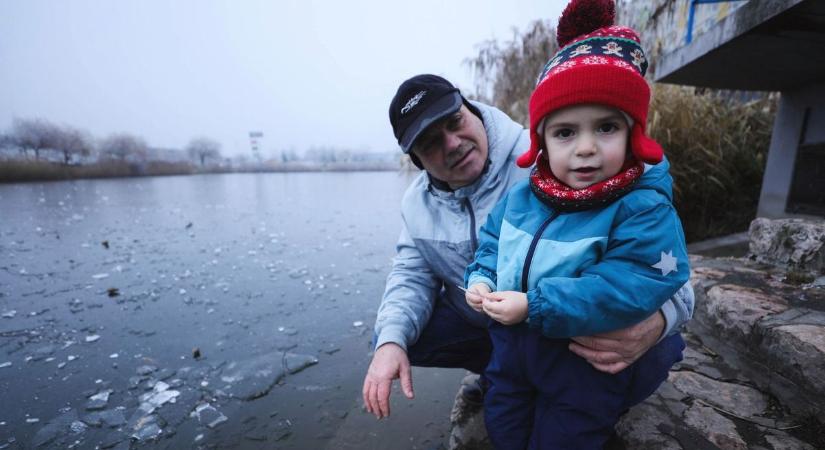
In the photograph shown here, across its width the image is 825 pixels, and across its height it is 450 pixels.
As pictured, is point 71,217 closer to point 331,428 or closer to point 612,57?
point 331,428

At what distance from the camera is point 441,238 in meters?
1.86

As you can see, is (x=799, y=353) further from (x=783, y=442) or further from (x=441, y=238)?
(x=441, y=238)

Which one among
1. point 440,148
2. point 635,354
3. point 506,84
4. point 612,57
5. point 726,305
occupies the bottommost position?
point 726,305

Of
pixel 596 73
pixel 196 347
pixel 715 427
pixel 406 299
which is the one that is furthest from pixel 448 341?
pixel 196 347

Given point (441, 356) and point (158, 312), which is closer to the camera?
point (441, 356)

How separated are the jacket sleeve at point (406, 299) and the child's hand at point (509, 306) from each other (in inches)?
26.3

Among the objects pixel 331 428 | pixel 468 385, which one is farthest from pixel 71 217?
pixel 468 385

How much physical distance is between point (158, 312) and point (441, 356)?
3.26 meters

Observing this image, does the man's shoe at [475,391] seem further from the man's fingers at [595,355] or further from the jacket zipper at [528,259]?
the jacket zipper at [528,259]

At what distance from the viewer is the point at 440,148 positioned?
5.65 ft

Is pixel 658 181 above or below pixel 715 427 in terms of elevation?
above

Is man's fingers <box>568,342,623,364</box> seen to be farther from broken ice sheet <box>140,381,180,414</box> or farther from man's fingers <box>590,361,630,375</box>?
broken ice sheet <box>140,381,180,414</box>

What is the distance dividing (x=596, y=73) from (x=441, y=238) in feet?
3.42

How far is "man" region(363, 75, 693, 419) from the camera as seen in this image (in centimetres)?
165
